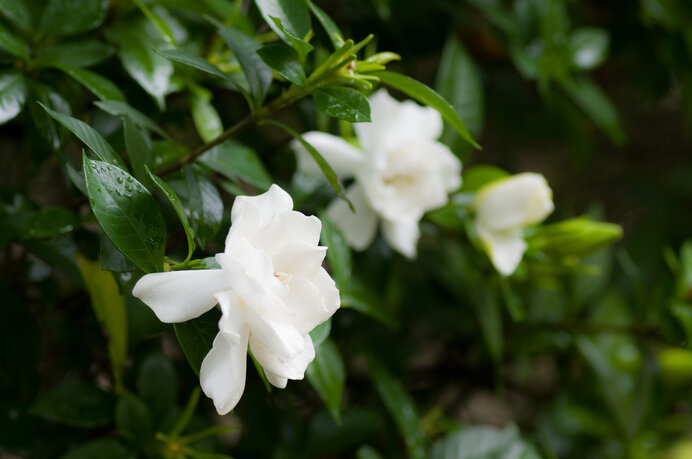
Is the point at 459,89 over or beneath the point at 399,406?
over

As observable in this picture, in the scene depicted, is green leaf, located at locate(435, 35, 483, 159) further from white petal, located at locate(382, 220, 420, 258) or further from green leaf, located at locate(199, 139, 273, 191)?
green leaf, located at locate(199, 139, 273, 191)

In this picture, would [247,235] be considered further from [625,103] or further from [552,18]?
[625,103]

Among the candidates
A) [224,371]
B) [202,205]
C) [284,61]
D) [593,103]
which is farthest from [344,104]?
[593,103]

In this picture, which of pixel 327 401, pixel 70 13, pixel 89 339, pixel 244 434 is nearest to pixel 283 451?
pixel 244 434

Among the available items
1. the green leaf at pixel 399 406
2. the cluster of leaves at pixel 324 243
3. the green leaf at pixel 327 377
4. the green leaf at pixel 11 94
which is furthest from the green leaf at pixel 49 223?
the green leaf at pixel 399 406

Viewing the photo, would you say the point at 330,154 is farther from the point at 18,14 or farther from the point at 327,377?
the point at 18,14

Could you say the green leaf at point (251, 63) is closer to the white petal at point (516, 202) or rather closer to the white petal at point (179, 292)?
the white petal at point (179, 292)
